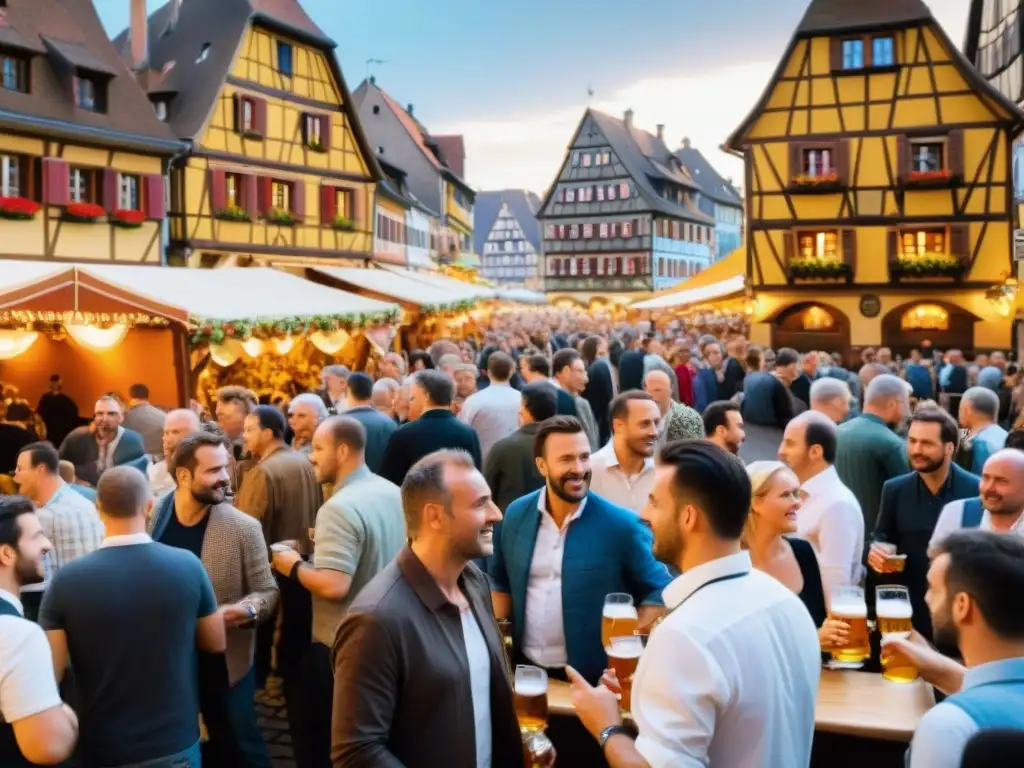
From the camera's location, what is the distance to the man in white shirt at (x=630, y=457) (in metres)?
5.19

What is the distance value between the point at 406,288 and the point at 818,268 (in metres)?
10.9

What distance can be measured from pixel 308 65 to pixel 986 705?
74.7 feet

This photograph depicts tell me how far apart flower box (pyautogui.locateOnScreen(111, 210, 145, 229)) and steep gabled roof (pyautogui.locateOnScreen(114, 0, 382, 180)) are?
9.09ft

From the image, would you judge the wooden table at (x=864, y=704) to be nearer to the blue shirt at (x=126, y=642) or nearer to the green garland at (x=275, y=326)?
the blue shirt at (x=126, y=642)

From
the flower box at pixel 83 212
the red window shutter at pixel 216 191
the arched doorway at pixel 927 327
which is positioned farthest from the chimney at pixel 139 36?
the arched doorway at pixel 927 327

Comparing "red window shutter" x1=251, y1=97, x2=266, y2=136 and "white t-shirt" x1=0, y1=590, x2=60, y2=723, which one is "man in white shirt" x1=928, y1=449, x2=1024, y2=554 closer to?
"white t-shirt" x1=0, y1=590, x2=60, y2=723

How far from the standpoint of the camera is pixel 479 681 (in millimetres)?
2641

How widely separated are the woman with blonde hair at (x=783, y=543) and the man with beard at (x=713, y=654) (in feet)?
3.94

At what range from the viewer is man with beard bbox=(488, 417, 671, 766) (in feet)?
12.0

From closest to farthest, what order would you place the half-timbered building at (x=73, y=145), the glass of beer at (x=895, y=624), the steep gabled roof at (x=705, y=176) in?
the glass of beer at (x=895, y=624)
the half-timbered building at (x=73, y=145)
the steep gabled roof at (x=705, y=176)

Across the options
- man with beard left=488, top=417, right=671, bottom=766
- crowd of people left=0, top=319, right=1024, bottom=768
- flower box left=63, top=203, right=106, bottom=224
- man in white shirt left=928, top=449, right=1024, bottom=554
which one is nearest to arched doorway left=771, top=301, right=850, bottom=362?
flower box left=63, top=203, right=106, bottom=224

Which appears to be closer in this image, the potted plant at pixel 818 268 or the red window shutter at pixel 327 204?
the red window shutter at pixel 327 204

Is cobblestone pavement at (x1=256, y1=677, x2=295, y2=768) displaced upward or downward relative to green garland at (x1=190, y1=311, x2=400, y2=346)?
downward

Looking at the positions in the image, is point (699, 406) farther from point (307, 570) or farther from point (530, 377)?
point (307, 570)
